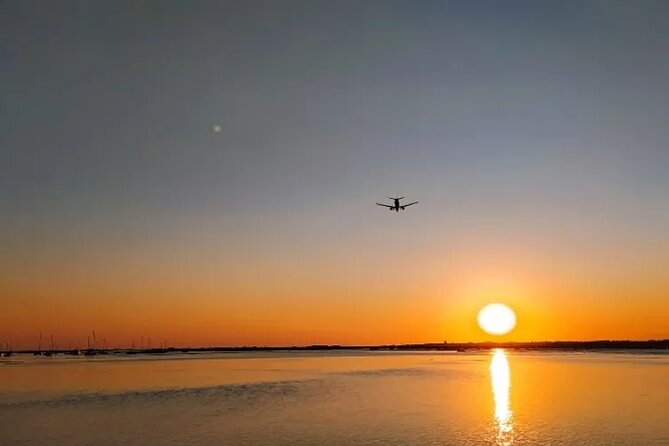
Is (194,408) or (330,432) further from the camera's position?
(194,408)

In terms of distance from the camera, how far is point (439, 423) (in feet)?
153

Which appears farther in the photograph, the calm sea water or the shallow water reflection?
the shallow water reflection

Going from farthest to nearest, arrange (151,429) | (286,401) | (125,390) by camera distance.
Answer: (125,390) < (286,401) < (151,429)

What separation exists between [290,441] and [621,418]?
82.6ft

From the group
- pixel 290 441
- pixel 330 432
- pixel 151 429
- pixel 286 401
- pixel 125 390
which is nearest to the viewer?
pixel 290 441

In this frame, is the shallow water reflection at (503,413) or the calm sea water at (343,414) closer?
the calm sea water at (343,414)

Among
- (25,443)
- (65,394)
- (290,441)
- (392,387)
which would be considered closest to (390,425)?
(290,441)

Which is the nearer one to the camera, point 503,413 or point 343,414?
point 343,414

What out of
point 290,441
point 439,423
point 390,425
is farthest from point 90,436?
point 439,423

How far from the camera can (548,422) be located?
46.7 metres

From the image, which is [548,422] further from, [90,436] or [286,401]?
[90,436]

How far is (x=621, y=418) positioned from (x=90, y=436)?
36769 millimetres

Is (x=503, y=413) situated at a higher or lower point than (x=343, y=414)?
lower

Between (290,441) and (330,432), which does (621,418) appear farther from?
(290,441)
